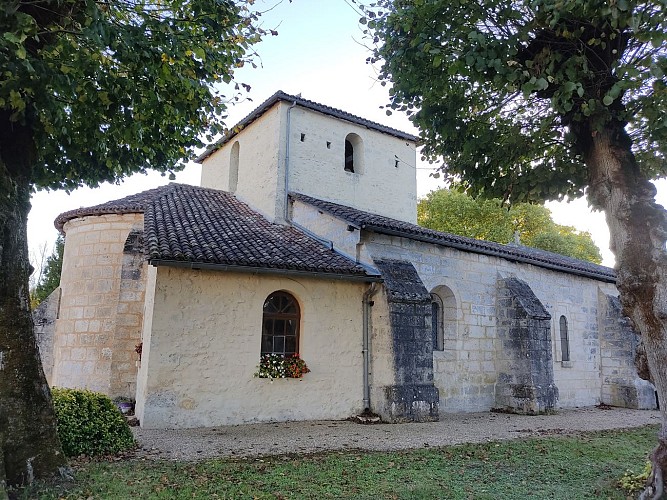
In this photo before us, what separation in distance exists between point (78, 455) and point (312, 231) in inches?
319

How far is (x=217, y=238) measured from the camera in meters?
11.0

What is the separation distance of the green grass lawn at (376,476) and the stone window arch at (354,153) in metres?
10.6

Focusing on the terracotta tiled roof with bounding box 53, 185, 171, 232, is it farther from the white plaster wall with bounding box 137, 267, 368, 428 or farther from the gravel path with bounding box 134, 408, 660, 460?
the gravel path with bounding box 134, 408, 660, 460

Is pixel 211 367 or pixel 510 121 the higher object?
pixel 510 121

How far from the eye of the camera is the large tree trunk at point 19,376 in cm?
492

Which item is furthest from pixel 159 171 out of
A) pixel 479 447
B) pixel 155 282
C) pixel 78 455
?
pixel 479 447

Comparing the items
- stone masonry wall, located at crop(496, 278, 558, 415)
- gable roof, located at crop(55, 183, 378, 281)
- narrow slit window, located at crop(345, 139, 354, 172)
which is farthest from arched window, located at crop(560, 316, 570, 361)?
narrow slit window, located at crop(345, 139, 354, 172)

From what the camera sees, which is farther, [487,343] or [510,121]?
[487,343]

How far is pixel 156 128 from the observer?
7.77m

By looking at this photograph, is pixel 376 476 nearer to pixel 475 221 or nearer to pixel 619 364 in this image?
pixel 619 364

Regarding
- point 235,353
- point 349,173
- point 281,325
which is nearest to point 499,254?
point 349,173

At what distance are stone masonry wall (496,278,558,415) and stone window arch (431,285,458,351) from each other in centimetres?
170

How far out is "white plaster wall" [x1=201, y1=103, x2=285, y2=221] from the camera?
1443 centimetres

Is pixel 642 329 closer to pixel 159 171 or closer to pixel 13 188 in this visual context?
pixel 13 188
